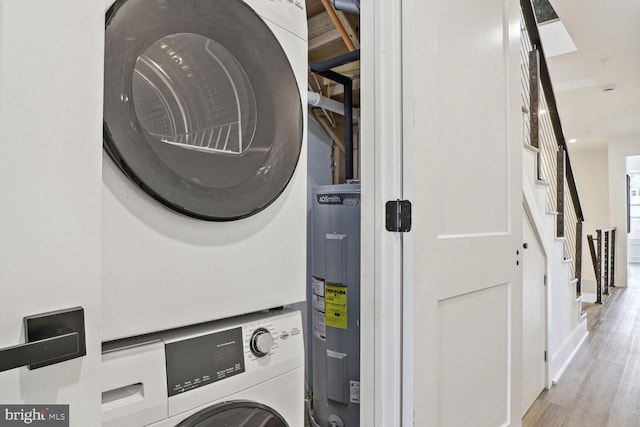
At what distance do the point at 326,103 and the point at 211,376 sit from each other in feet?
6.28

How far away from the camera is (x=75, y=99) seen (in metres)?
0.50

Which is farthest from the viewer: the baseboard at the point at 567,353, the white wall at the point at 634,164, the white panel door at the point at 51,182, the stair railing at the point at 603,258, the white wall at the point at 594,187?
the white wall at the point at 634,164

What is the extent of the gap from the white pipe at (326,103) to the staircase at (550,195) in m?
1.08

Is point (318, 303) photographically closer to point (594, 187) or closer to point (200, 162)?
point (200, 162)

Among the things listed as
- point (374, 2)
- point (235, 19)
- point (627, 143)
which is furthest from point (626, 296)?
point (235, 19)

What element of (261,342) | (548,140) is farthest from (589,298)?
(261,342)

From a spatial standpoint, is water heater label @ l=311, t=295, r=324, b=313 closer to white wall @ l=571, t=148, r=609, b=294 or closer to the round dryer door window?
the round dryer door window

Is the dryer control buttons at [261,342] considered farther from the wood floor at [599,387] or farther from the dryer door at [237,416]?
the wood floor at [599,387]

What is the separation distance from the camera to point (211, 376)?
30.2 inches

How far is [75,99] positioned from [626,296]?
6810 millimetres

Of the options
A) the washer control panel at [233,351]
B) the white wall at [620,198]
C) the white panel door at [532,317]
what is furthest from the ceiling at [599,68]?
the washer control panel at [233,351]

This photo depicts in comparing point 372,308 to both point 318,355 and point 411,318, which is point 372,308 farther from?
point 318,355

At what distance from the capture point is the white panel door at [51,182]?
0.44m

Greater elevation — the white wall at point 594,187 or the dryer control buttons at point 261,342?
the white wall at point 594,187
